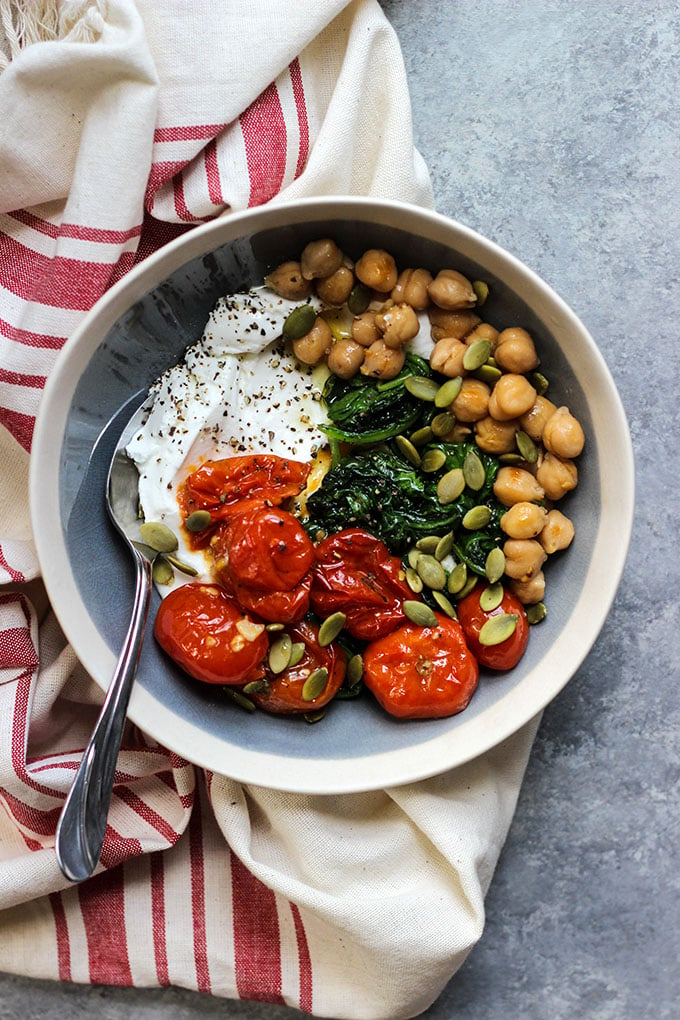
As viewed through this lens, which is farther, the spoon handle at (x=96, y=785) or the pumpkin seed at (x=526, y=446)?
the pumpkin seed at (x=526, y=446)

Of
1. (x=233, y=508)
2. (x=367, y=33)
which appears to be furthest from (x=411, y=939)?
(x=367, y=33)

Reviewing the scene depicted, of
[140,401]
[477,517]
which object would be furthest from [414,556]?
[140,401]

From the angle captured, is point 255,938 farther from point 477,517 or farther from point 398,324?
point 398,324

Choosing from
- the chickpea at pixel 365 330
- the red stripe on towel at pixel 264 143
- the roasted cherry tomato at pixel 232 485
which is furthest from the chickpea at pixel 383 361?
the red stripe on towel at pixel 264 143

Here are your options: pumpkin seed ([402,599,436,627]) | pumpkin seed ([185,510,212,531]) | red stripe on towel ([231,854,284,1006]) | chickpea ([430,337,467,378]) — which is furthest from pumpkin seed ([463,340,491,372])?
red stripe on towel ([231,854,284,1006])

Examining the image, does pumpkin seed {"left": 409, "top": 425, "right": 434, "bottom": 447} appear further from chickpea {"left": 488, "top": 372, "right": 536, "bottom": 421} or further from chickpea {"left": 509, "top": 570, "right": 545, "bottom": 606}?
chickpea {"left": 509, "top": 570, "right": 545, "bottom": 606}

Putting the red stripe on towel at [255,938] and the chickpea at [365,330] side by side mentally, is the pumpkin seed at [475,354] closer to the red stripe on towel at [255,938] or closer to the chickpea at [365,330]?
the chickpea at [365,330]
